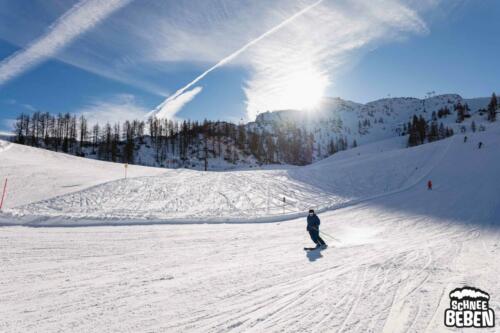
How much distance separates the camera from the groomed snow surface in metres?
4.96

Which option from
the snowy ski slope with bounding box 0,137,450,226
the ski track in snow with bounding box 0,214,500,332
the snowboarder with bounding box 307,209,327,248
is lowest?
the ski track in snow with bounding box 0,214,500,332

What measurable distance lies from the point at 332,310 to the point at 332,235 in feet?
27.0

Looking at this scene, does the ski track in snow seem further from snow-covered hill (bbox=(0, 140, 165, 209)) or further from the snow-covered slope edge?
snow-covered hill (bbox=(0, 140, 165, 209))

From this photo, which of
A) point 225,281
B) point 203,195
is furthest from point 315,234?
point 203,195

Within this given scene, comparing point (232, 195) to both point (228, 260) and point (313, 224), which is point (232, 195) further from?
point (228, 260)

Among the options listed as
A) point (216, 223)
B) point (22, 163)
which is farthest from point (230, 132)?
point (216, 223)

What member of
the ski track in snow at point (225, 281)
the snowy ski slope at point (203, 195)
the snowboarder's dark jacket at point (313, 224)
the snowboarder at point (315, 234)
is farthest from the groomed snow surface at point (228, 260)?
the snowboarder's dark jacket at point (313, 224)

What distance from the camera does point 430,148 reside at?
4244 cm

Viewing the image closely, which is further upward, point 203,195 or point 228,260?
point 203,195

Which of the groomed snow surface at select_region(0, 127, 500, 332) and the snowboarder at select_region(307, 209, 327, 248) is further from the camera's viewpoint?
the snowboarder at select_region(307, 209, 327, 248)

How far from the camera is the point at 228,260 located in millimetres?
8453

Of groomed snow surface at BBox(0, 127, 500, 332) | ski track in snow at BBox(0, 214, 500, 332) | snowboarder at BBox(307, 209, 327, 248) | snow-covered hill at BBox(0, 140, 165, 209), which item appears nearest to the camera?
ski track in snow at BBox(0, 214, 500, 332)

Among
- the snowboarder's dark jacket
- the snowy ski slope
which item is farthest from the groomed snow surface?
the snowboarder's dark jacket

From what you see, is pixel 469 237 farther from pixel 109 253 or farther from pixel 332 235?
pixel 109 253
